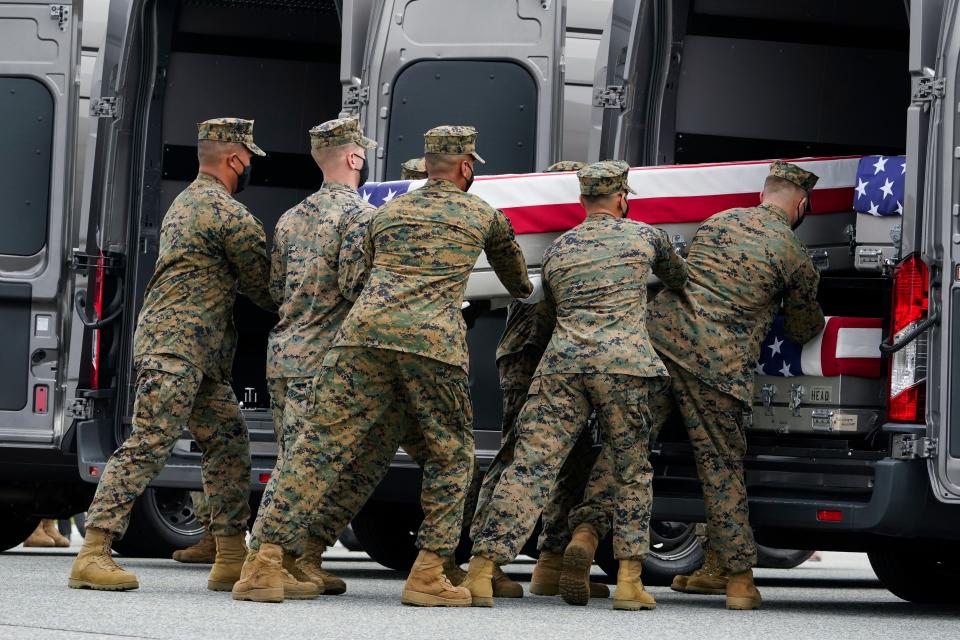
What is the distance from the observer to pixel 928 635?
6.27 metres

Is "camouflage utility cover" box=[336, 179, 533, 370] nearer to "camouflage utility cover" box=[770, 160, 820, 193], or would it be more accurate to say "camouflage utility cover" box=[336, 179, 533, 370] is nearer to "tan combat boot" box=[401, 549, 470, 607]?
"tan combat boot" box=[401, 549, 470, 607]

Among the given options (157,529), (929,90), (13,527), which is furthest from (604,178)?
(13,527)

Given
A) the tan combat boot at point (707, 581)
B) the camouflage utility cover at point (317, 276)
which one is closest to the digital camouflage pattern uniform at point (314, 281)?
the camouflage utility cover at point (317, 276)

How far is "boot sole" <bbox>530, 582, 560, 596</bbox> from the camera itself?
7.39m

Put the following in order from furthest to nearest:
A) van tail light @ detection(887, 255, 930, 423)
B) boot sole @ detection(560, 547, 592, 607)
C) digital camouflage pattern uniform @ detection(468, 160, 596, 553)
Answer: digital camouflage pattern uniform @ detection(468, 160, 596, 553), boot sole @ detection(560, 547, 592, 607), van tail light @ detection(887, 255, 930, 423)

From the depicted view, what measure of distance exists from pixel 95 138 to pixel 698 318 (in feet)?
10.7

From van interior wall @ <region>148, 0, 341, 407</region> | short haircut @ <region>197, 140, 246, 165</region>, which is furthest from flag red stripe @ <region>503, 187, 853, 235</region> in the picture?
van interior wall @ <region>148, 0, 341, 407</region>

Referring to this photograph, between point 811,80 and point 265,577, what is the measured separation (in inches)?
153

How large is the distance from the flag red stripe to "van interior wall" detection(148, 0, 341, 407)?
9.00 feet

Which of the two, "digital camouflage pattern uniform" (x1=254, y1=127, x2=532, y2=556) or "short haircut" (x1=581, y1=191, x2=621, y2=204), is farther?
"short haircut" (x1=581, y1=191, x2=621, y2=204)

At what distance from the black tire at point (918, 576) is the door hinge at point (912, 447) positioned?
5.49ft

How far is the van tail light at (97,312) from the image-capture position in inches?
342

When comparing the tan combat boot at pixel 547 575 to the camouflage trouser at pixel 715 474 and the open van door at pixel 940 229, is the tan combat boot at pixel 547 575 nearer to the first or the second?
the camouflage trouser at pixel 715 474

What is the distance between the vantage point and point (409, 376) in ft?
21.5
